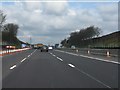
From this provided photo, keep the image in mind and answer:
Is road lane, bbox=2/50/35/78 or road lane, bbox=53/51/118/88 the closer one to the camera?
road lane, bbox=53/51/118/88

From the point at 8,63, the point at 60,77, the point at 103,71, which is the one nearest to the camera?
the point at 60,77

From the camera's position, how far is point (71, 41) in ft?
588

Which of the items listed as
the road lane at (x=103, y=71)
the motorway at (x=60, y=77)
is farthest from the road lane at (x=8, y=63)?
the road lane at (x=103, y=71)

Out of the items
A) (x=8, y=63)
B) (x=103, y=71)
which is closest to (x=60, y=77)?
(x=103, y=71)

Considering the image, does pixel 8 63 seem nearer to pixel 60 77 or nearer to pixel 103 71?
pixel 103 71

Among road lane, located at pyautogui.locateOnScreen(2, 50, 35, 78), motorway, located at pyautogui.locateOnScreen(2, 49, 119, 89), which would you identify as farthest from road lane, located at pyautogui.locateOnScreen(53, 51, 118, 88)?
road lane, located at pyautogui.locateOnScreen(2, 50, 35, 78)

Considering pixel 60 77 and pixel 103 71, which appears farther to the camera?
pixel 103 71

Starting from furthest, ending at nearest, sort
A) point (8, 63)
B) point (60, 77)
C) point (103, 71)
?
point (8, 63)
point (103, 71)
point (60, 77)

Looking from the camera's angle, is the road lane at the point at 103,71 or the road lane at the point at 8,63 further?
the road lane at the point at 8,63

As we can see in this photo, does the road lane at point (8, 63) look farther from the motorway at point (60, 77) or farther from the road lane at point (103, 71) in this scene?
the road lane at point (103, 71)

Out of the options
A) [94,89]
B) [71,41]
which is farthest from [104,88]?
[71,41]

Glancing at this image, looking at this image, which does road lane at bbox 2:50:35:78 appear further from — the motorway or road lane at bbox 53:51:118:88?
road lane at bbox 53:51:118:88

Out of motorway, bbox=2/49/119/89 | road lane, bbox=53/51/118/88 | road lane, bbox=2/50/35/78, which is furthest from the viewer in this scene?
road lane, bbox=2/50/35/78

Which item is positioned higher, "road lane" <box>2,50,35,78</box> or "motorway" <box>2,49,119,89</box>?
"motorway" <box>2,49,119,89</box>
